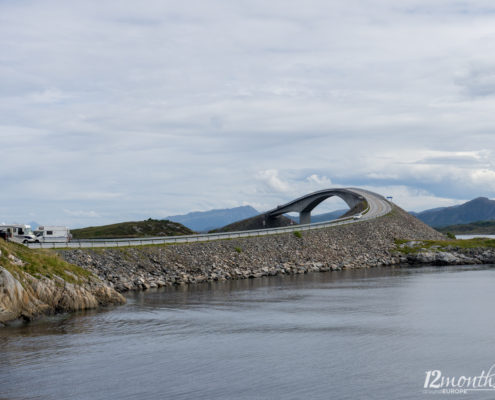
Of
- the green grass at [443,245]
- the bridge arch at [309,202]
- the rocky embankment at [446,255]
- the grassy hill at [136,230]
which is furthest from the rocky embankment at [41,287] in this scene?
the bridge arch at [309,202]

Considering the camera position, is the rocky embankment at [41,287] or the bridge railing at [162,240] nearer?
the rocky embankment at [41,287]

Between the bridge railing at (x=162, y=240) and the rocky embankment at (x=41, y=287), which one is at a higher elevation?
the bridge railing at (x=162, y=240)

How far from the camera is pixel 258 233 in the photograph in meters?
89.1

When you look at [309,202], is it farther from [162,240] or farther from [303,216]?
[162,240]

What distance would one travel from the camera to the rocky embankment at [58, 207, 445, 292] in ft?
211

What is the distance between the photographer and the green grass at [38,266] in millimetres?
40497

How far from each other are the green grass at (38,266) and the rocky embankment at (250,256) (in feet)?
43.7

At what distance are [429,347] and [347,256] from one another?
6516 cm

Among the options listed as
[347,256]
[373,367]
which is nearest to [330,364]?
[373,367]

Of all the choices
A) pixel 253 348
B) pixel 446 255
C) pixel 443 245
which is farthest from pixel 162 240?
pixel 443 245

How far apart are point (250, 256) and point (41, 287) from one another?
42.9m

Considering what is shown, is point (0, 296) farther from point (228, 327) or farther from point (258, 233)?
point (258, 233)

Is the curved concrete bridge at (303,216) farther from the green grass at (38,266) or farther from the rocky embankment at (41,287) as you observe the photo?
the rocky embankment at (41,287)

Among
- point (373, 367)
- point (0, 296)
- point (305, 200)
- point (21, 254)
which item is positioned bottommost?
point (373, 367)
